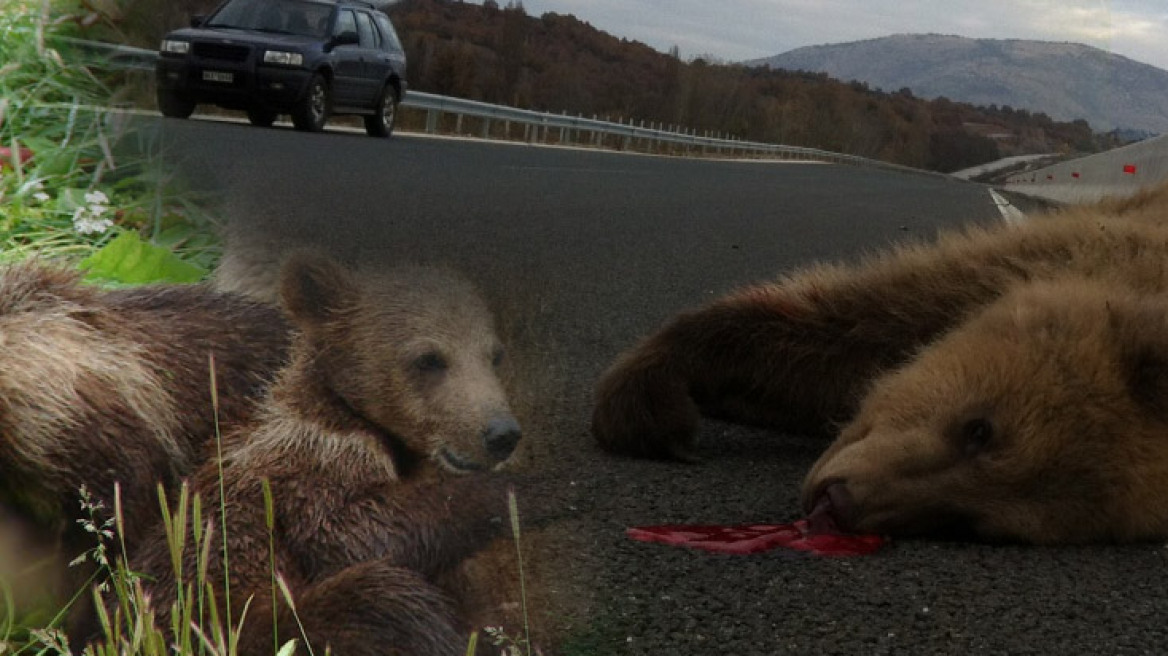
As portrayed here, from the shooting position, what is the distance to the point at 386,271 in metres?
1.19

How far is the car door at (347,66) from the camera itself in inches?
49.1

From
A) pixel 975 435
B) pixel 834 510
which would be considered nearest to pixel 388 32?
pixel 834 510

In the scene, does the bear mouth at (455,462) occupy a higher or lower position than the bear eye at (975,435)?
higher

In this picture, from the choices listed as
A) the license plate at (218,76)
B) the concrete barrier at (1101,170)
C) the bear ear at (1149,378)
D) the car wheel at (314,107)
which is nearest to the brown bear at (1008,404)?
the bear ear at (1149,378)

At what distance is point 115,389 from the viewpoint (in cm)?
116

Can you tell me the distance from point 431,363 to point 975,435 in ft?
5.29

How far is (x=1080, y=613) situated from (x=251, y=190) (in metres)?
1.39

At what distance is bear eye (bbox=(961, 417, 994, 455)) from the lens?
8.08 feet

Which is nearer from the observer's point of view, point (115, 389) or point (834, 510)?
point (115, 389)

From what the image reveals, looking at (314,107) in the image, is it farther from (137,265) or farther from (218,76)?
(137,265)

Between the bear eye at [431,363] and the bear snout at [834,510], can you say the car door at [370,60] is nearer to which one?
the bear eye at [431,363]

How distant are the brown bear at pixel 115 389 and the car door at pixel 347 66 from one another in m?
0.21

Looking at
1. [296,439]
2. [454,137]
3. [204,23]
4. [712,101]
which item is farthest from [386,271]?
[712,101]

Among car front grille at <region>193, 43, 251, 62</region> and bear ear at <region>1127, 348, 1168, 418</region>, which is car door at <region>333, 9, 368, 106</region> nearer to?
car front grille at <region>193, 43, 251, 62</region>
